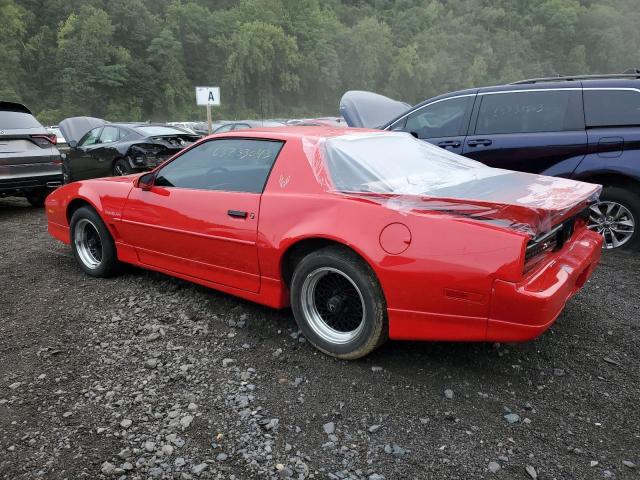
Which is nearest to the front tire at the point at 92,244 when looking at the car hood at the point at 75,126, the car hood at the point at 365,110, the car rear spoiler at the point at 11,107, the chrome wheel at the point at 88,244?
the chrome wheel at the point at 88,244

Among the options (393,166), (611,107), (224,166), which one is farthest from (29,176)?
(611,107)

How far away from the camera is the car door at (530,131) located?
488cm

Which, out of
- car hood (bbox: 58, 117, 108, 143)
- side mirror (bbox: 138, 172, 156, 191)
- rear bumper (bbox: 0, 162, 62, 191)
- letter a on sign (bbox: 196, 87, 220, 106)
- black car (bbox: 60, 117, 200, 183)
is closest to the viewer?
side mirror (bbox: 138, 172, 156, 191)

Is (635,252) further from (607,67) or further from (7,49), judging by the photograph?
(607,67)

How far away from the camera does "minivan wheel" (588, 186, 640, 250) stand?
15.1ft

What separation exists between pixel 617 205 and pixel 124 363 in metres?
4.55

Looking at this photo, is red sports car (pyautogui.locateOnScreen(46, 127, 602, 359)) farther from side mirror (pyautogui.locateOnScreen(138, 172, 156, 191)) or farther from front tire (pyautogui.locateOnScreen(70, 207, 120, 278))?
front tire (pyautogui.locateOnScreen(70, 207, 120, 278))

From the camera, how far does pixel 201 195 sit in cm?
340

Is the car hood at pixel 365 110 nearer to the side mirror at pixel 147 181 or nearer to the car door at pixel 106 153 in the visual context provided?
the side mirror at pixel 147 181

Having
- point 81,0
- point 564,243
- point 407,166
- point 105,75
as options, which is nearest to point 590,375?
point 564,243

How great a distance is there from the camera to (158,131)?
9.65 metres

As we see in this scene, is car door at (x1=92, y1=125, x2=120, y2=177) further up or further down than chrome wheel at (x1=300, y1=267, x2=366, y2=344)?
further up

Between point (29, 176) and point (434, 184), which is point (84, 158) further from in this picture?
point (434, 184)

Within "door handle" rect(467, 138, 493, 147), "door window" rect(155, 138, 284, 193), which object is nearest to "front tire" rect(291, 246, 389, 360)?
"door window" rect(155, 138, 284, 193)
